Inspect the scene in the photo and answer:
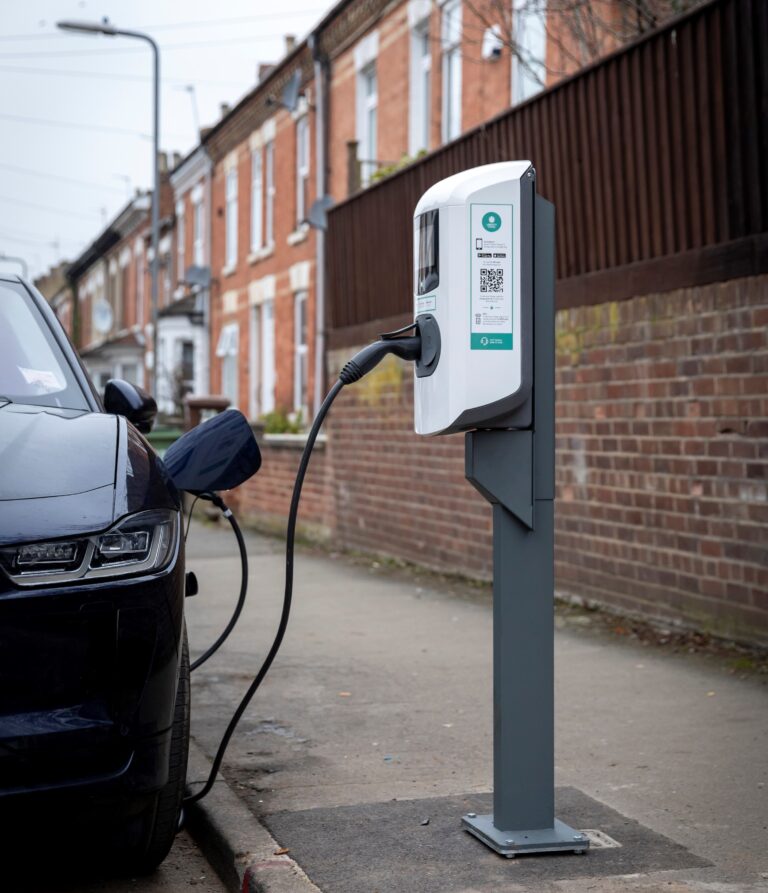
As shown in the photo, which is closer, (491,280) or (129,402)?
(491,280)

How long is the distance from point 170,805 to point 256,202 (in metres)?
22.9

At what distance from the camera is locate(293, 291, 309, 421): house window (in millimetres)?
22375

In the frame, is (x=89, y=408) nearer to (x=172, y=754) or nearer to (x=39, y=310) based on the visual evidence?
(x=39, y=310)

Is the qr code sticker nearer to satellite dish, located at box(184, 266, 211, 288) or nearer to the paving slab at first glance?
the paving slab

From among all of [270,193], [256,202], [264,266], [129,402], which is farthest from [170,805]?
[256,202]

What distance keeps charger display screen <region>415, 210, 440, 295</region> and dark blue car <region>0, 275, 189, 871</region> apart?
0.99 metres

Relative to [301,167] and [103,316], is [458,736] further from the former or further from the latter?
[103,316]

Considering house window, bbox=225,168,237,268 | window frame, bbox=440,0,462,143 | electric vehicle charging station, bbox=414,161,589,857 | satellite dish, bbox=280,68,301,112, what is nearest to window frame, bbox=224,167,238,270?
house window, bbox=225,168,237,268

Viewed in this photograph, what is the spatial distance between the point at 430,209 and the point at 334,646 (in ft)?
13.8

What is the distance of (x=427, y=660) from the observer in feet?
23.1

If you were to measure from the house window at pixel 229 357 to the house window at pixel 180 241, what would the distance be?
17.0 ft

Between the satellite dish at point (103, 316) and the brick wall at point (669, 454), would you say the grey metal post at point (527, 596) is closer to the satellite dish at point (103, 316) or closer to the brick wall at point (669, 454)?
the brick wall at point (669, 454)

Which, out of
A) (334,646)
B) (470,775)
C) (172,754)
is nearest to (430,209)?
Answer: (172,754)

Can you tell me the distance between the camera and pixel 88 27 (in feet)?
76.5
